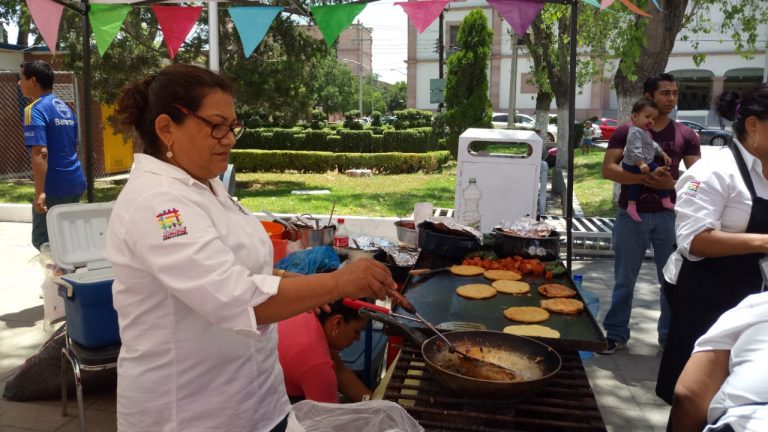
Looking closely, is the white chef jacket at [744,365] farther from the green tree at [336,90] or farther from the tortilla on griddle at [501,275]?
the green tree at [336,90]

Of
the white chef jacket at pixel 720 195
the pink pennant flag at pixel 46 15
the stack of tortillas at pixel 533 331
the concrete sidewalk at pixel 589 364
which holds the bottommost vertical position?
the concrete sidewalk at pixel 589 364

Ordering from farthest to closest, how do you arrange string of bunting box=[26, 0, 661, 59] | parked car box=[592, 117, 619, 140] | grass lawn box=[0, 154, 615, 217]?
parked car box=[592, 117, 619, 140] → grass lawn box=[0, 154, 615, 217] → string of bunting box=[26, 0, 661, 59]

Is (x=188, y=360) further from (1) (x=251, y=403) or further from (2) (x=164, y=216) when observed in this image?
(2) (x=164, y=216)

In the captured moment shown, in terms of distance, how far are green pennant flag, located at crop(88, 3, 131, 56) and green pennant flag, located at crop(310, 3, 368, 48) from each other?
1.38 metres

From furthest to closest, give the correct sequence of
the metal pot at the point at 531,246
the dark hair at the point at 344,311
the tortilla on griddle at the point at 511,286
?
the metal pot at the point at 531,246, the tortilla on griddle at the point at 511,286, the dark hair at the point at 344,311

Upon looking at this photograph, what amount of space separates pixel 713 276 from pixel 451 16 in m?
42.2

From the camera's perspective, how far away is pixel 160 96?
1.54 m

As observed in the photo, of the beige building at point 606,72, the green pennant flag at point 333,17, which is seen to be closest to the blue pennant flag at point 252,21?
the green pennant flag at point 333,17

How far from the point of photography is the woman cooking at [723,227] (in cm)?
251

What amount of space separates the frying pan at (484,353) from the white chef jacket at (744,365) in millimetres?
483

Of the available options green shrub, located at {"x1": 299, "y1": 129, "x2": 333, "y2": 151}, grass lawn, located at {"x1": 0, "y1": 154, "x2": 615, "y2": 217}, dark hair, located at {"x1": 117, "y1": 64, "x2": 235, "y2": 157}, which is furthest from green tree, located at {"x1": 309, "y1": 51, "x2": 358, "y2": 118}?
dark hair, located at {"x1": 117, "y1": 64, "x2": 235, "y2": 157}

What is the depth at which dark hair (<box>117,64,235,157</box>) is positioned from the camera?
5.06 ft

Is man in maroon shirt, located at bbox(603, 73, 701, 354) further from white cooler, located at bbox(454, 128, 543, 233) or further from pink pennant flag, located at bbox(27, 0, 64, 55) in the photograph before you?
pink pennant flag, located at bbox(27, 0, 64, 55)

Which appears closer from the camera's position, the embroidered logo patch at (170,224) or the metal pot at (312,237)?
the embroidered logo patch at (170,224)
